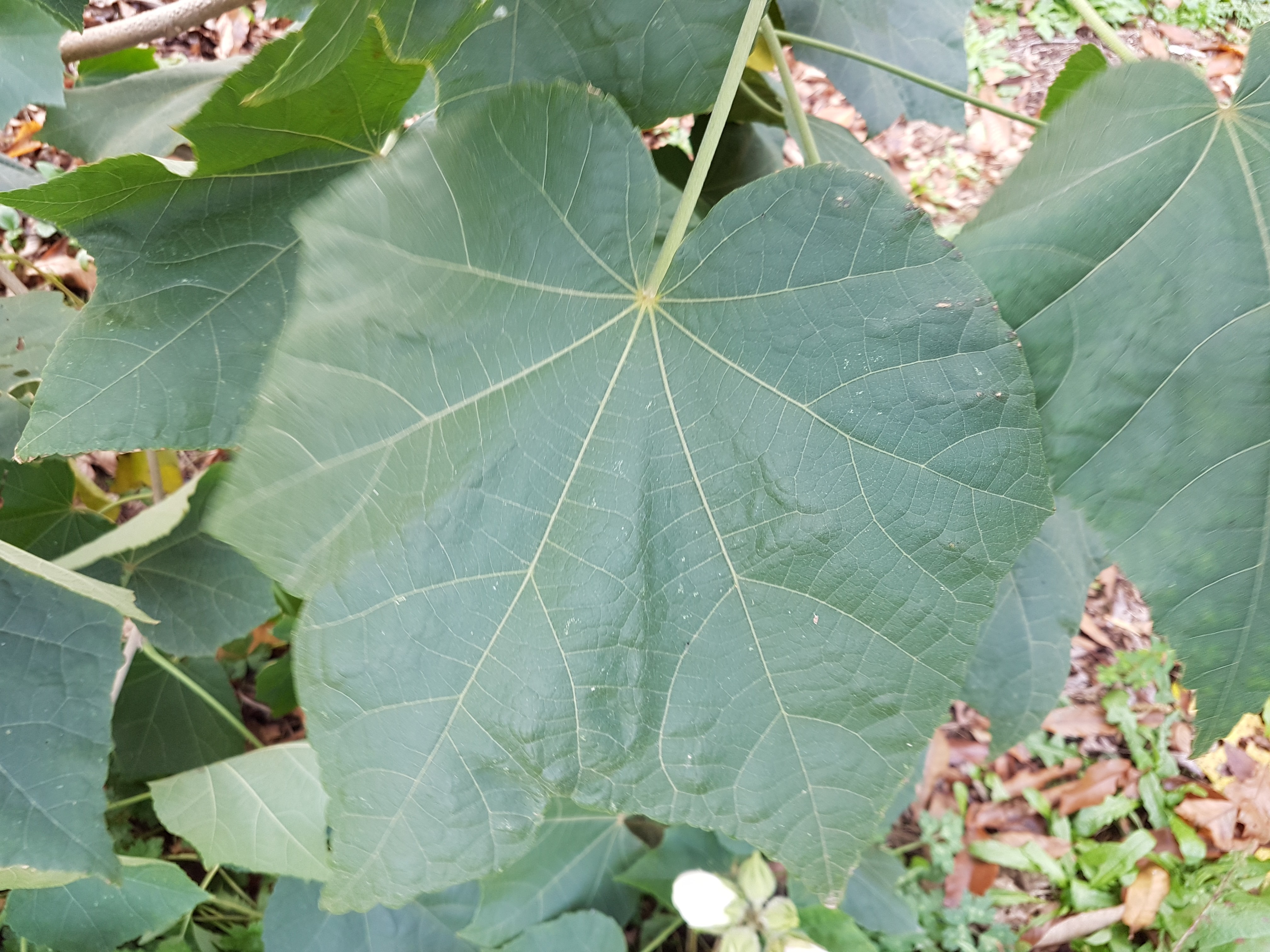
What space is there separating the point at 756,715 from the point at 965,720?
231cm

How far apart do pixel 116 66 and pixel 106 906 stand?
134 cm

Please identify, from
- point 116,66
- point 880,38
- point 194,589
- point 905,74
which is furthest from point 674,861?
point 116,66

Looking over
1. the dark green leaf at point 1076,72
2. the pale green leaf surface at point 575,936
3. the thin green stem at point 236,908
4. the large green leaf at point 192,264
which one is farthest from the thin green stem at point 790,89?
the thin green stem at point 236,908

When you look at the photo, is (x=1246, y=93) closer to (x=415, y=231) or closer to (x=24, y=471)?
(x=415, y=231)

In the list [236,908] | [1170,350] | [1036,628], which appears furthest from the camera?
[236,908]

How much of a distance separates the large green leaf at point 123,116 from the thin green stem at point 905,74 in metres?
0.79

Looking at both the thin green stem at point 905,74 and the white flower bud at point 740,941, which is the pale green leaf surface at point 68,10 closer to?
the thin green stem at point 905,74

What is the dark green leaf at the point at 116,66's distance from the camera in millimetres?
1275

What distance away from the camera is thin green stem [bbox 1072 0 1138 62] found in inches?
25.2

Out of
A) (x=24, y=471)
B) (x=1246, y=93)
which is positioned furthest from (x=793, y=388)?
(x=24, y=471)

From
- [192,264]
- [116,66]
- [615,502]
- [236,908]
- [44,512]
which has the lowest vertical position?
[236,908]

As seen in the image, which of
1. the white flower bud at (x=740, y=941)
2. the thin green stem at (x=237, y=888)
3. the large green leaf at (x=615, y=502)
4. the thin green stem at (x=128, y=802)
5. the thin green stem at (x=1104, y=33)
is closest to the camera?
the large green leaf at (x=615, y=502)

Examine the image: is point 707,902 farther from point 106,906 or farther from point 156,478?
point 156,478

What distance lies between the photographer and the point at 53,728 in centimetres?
78
